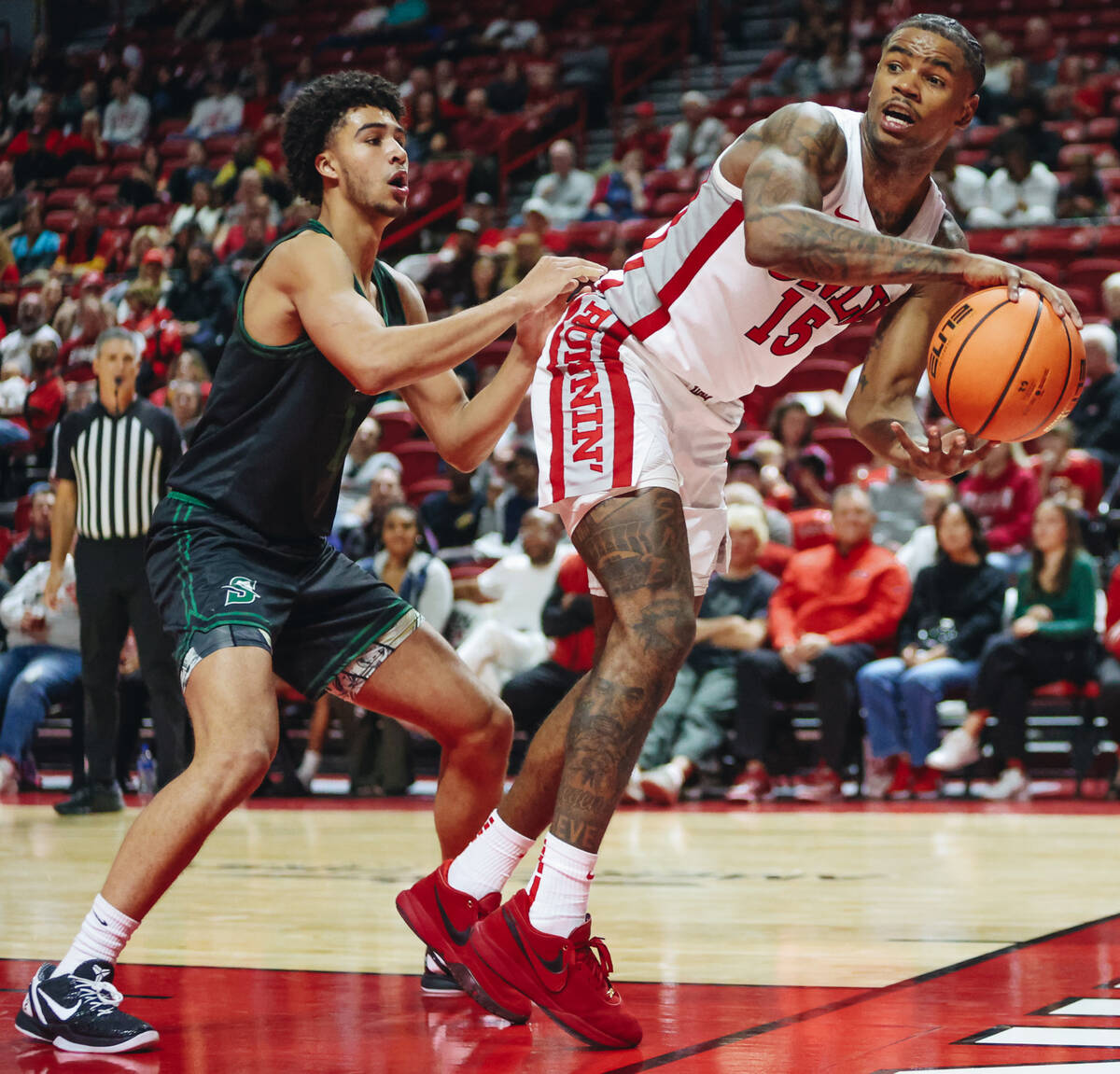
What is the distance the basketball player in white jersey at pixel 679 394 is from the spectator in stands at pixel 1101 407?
221 inches

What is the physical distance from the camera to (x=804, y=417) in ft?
30.4

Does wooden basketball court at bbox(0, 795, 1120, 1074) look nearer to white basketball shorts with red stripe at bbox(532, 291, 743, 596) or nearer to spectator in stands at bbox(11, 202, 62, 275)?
white basketball shorts with red stripe at bbox(532, 291, 743, 596)

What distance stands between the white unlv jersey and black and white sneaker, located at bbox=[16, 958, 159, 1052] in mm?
1527

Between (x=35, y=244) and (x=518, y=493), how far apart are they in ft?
30.3

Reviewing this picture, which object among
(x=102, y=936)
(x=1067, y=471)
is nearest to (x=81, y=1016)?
(x=102, y=936)

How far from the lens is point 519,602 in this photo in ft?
28.3

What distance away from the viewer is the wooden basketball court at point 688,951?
2.76m

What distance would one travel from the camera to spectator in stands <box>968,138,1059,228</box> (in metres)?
11.3

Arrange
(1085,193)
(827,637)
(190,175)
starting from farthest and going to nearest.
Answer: (190,175) → (1085,193) → (827,637)

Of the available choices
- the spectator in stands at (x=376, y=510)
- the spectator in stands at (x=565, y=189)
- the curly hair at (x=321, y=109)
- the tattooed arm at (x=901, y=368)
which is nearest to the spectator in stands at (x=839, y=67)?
the spectator in stands at (x=565, y=189)

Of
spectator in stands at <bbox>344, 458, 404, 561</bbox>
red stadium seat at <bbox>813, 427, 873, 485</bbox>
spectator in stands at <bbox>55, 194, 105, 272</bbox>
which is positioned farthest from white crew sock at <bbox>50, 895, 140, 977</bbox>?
spectator in stands at <bbox>55, 194, 105, 272</bbox>

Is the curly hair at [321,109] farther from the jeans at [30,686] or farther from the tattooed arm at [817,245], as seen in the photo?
the jeans at [30,686]

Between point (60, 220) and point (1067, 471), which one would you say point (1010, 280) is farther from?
point (60, 220)

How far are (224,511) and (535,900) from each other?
0.97 meters
